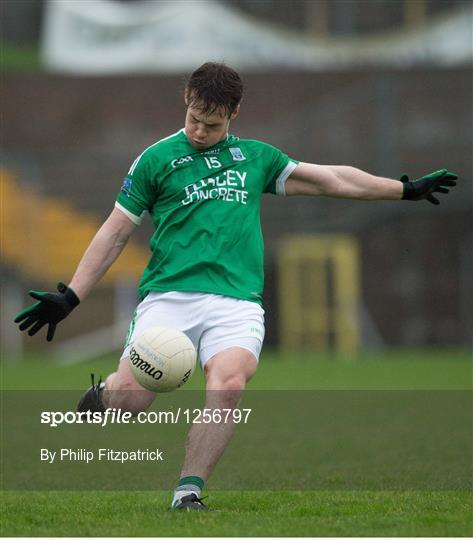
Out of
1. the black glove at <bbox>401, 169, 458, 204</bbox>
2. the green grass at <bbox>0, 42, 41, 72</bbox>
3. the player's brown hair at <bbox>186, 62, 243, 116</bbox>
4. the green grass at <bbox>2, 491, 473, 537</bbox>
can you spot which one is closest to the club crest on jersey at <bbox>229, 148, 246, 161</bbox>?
the player's brown hair at <bbox>186, 62, 243, 116</bbox>

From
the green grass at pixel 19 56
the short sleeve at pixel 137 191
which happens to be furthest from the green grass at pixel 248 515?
the green grass at pixel 19 56

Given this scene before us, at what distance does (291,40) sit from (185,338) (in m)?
29.0

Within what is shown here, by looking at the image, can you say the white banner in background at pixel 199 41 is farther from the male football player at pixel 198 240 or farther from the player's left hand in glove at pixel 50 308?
the player's left hand in glove at pixel 50 308

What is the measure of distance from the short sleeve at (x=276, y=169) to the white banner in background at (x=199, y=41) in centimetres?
2639

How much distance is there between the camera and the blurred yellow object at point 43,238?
24.2 meters

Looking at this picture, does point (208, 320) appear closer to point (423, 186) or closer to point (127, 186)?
point (127, 186)

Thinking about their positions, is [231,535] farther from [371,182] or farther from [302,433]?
[302,433]

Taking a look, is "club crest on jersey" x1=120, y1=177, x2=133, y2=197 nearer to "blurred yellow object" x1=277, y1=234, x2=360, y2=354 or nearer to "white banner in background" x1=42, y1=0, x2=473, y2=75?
"blurred yellow object" x1=277, y1=234, x2=360, y2=354

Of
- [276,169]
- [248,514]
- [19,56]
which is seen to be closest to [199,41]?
[19,56]

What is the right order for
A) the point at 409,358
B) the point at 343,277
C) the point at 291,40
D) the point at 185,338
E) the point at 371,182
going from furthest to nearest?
the point at 291,40, the point at 343,277, the point at 409,358, the point at 371,182, the point at 185,338

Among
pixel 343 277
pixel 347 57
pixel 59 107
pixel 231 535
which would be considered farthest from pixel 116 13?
pixel 231 535

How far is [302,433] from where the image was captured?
9898mm

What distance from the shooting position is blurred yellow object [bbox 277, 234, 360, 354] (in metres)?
24.3

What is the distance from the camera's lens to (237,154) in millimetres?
6340
